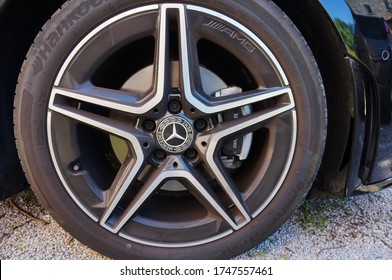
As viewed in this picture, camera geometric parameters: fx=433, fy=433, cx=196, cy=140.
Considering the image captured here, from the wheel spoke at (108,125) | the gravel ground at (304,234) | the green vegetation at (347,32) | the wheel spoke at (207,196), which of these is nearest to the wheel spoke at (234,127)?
the wheel spoke at (207,196)

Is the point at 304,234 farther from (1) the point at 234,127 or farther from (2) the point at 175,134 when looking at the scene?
(2) the point at 175,134

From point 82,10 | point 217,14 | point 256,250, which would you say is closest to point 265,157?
point 256,250

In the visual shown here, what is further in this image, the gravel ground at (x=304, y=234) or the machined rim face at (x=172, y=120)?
the gravel ground at (x=304, y=234)

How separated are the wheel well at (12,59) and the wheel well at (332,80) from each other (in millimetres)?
1000

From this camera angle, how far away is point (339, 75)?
5.77 feet

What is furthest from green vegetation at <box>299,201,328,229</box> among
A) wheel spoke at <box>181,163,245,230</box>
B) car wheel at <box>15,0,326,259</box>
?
wheel spoke at <box>181,163,245,230</box>

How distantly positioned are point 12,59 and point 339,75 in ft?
4.44

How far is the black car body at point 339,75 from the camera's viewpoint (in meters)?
1.66

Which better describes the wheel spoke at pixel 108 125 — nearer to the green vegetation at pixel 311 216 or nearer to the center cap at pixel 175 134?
the center cap at pixel 175 134

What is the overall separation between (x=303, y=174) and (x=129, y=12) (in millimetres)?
929

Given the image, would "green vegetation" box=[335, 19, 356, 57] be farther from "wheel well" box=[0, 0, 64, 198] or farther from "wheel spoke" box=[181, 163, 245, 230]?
"wheel well" box=[0, 0, 64, 198]

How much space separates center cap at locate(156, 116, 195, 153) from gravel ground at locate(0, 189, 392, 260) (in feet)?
1.96

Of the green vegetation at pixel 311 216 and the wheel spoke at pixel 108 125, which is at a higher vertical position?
the wheel spoke at pixel 108 125

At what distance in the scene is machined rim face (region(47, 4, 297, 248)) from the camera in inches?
64.0
